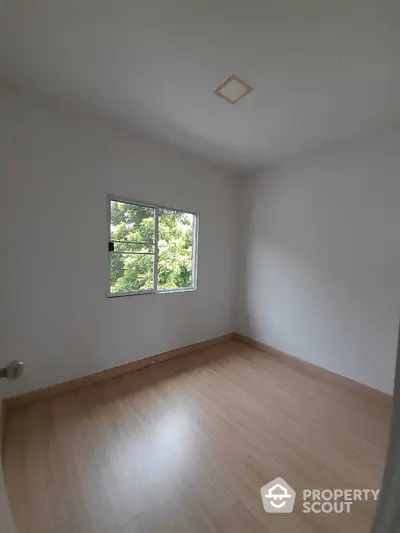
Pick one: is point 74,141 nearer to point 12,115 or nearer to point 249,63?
point 12,115

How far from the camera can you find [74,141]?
2.08 metres

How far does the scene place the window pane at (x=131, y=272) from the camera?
2412 mm

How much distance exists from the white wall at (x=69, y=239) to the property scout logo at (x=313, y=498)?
5.62 ft

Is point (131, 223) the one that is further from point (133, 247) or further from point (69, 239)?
point (69, 239)

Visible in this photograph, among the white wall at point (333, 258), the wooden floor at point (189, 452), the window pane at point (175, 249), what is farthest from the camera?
the window pane at point (175, 249)

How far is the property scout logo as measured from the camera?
118cm

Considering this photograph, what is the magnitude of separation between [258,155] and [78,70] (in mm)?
1955

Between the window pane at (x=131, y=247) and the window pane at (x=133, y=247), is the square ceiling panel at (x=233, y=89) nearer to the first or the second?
the window pane at (x=131, y=247)

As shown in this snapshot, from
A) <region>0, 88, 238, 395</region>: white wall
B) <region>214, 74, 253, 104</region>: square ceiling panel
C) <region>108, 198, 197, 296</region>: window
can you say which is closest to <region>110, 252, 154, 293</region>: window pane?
<region>108, 198, 197, 296</region>: window

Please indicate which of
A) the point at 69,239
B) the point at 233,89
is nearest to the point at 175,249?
the point at 69,239

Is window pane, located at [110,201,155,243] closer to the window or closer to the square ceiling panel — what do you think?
the window

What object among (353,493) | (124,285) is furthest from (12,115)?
(353,493)

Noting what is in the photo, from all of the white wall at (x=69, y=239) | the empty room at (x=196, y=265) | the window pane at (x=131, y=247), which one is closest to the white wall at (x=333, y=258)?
the empty room at (x=196, y=265)

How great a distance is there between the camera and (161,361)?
9.02ft
